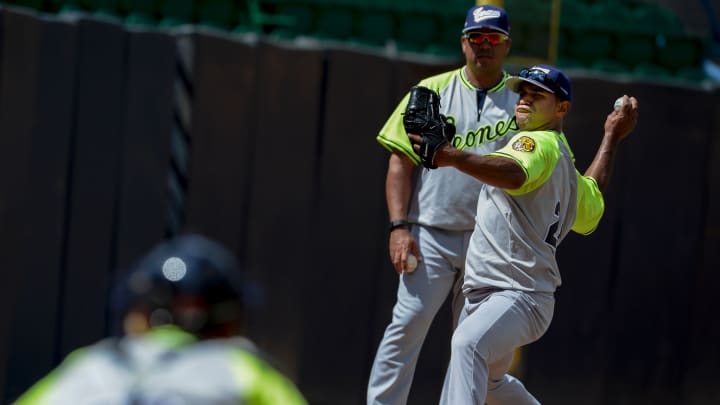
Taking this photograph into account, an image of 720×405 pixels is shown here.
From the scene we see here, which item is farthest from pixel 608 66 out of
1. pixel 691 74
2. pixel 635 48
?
pixel 691 74

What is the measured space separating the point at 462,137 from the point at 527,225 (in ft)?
2.40

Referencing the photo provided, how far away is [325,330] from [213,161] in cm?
122

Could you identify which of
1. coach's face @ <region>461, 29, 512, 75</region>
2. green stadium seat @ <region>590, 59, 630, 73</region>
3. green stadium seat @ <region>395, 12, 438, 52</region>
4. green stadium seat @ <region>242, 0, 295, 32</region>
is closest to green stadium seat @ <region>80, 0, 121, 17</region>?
green stadium seat @ <region>242, 0, 295, 32</region>

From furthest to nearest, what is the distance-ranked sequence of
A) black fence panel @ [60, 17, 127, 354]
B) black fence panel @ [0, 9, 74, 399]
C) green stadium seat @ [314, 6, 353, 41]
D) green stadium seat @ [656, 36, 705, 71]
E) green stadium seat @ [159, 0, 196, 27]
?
1. green stadium seat @ [656, 36, 705, 71]
2. green stadium seat @ [314, 6, 353, 41]
3. green stadium seat @ [159, 0, 196, 27]
4. black fence panel @ [60, 17, 127, 354]
5. black fence panel @ [0, 9, 74, 399]

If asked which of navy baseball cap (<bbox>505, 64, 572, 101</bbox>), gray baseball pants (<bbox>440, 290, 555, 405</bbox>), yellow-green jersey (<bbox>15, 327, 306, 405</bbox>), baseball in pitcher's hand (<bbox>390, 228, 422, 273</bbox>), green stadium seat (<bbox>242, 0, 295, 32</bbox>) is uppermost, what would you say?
green stadium seat (<bbox>242, 0, 295, 32</bbox>)

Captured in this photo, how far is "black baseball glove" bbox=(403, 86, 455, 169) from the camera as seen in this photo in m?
4.32

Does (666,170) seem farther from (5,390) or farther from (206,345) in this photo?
(206,345)

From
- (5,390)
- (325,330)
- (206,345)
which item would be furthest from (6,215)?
(206,345)

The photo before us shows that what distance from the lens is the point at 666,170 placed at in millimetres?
7434

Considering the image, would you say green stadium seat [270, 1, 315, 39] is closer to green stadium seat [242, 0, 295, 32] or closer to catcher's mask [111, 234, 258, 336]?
green stadium seat [242, 0, 295, 32]

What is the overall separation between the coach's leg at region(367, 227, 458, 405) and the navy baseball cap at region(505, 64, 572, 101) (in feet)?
2.93

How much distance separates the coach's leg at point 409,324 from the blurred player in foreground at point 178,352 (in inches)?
107

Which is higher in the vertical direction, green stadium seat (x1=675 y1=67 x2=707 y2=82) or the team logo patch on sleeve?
green stadium seat (x1=675 y1=67 x2=707 y2=82)

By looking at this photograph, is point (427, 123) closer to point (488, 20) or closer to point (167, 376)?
point (488, 20)
